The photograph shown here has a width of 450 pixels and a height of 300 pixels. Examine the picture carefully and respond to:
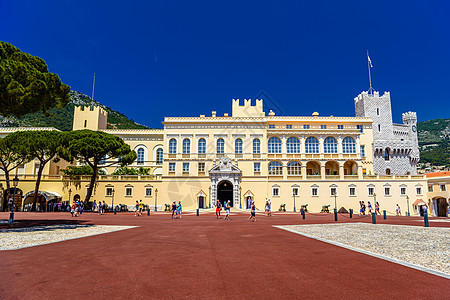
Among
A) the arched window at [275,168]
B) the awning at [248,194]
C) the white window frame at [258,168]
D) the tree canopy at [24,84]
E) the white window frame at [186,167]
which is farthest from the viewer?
the arched window at [275,168]

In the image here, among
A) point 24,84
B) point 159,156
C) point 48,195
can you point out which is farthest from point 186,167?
point 24,84

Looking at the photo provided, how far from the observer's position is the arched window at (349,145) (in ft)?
164

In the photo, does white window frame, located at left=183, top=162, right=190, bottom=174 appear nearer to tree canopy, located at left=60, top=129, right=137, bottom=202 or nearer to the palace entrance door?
the palace entrance door

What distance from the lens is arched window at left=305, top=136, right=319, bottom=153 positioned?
50303mm

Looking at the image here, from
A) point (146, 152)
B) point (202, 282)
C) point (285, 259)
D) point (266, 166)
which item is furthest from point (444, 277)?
point (146, 152)

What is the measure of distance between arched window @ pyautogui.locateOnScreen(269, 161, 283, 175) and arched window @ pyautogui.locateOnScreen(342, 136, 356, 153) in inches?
437

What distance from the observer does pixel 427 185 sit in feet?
171

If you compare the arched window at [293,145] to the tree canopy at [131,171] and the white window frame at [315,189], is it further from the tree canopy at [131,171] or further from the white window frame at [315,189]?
the tree canopy at [131,171]

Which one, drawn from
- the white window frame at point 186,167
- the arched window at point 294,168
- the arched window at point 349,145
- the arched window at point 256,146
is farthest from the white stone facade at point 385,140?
the white window frame at point 186,167

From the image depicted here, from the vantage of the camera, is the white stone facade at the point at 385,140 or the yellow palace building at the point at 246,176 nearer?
the yellow palace building at the point at 246,176

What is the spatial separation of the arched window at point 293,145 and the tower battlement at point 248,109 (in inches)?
292

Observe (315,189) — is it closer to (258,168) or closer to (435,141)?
(258,168)

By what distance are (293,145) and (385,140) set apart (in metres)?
32.1

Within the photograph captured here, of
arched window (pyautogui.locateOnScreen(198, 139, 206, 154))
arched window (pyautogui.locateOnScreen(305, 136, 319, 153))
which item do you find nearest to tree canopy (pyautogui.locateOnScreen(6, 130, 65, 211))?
arched window (pyautogui.locateOnScreen(198, 139, 206, 154))
